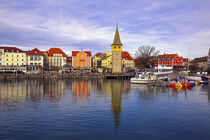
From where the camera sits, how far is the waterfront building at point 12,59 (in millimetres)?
92312

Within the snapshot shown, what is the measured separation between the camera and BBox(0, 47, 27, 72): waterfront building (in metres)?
92.3

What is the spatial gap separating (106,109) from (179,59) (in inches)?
4466

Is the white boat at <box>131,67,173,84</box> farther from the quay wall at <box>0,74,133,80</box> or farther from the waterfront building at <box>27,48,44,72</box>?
the waterfront building at <box>27,48,44,72</box>

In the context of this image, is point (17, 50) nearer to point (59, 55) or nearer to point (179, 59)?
point (59, 55)

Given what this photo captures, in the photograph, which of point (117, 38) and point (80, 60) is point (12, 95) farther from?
point (80, 60)

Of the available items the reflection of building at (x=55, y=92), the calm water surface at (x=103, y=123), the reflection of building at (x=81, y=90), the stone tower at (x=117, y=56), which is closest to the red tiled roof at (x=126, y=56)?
the stone tower at (x=117, y=56)

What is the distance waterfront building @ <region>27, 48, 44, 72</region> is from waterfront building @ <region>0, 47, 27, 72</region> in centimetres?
253

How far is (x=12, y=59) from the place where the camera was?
3713 inches

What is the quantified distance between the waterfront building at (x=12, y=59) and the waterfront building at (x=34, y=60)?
253 centimetres

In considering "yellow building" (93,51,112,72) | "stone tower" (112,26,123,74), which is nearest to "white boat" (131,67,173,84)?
"stone tower" (112,26,123,74)

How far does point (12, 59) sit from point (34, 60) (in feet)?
34.5

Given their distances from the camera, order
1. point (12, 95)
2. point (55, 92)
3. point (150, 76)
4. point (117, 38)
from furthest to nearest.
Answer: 1. point (117, 38)
2. point (150, 76)
3. point (55, 92)
4. point (12, 95)

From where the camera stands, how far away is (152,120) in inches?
700

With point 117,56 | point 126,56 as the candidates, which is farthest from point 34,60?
point 126,56
